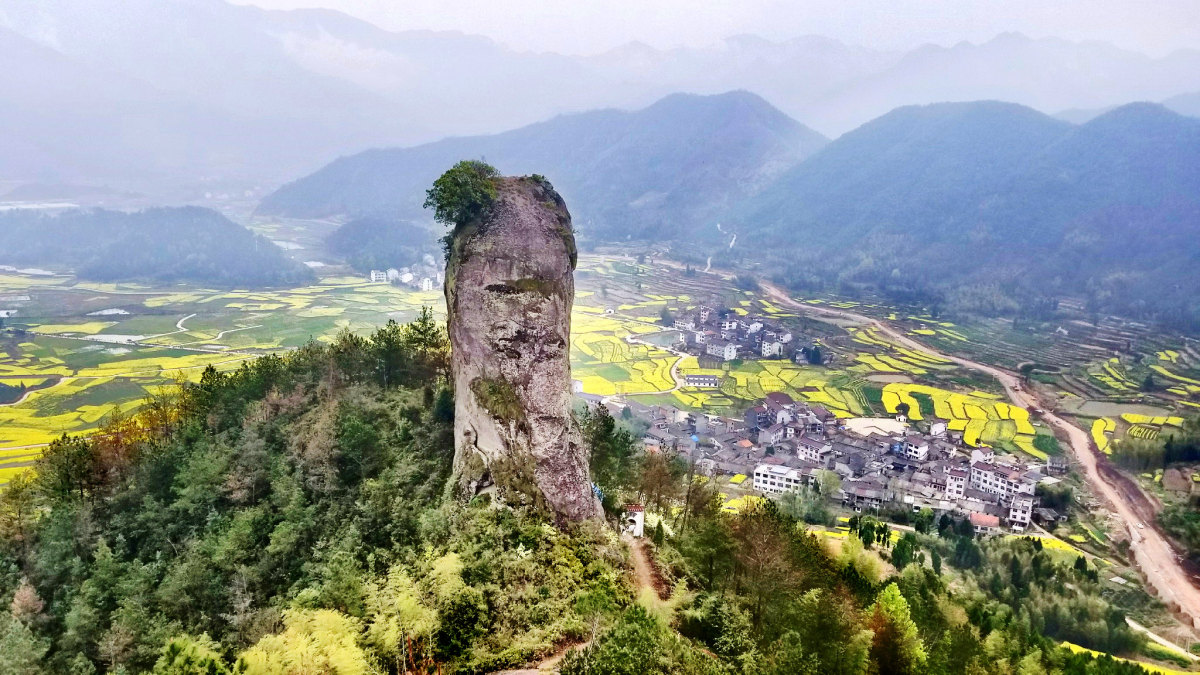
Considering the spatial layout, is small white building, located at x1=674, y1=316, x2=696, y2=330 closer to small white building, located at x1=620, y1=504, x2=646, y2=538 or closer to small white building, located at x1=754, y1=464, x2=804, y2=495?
small white building, located at x1=754, y1=464, x2=804, y2=495

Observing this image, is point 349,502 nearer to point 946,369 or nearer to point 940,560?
point 940,560

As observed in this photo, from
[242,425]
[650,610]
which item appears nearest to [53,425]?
[242,425]

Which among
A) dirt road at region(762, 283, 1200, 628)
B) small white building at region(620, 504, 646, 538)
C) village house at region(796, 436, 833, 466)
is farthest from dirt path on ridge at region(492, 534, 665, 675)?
dirt road at region(762, 283, 1200, 628)

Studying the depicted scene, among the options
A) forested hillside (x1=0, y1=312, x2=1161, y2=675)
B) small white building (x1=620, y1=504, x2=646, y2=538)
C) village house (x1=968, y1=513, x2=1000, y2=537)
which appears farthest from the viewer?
village house (x1=968, y1=513, x2=1000, y2=537)

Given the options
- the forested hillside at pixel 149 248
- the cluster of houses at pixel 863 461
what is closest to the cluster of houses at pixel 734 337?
the cluster of houses at pixel 863 461

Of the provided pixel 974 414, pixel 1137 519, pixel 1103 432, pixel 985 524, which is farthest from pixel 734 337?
pixel 1137 519

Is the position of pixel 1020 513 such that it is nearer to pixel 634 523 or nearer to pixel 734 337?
pixel 634 523

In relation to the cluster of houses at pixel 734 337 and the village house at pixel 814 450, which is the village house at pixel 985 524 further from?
the cluster of houses at pixel 734 337
